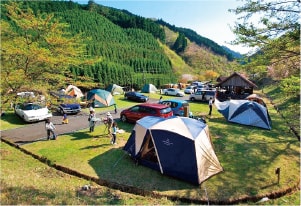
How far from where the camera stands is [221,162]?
1122 centimetres

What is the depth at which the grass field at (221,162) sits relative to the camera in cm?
884

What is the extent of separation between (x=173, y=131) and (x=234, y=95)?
2497 centimetres

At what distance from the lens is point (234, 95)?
32.2m

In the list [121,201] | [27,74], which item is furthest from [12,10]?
[121,201]

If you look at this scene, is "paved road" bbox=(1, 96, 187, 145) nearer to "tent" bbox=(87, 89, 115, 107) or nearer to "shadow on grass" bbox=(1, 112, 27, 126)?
"shadow on grass" bbox=(1, 112, 27, 126)

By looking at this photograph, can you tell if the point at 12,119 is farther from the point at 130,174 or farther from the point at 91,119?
the point at 130,174

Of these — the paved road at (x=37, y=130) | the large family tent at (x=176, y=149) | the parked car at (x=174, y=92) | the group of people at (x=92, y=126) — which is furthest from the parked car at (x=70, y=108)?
the parked car at (x=174, y=92)

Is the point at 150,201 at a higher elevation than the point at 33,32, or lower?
lower

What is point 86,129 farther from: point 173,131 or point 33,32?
point 173,131

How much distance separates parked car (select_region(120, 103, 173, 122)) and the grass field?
1327mm

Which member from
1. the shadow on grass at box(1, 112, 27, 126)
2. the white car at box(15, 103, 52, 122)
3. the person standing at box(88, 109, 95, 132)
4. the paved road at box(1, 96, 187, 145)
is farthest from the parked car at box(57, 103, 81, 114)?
the person standing at box(88, 109, 95, 132)

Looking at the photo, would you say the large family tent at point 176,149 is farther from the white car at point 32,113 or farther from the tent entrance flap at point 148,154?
the white car at point 32,113

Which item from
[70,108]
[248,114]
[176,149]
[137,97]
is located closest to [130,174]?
[176,149]

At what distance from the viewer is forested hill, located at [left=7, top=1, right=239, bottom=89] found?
4847 centimetres
